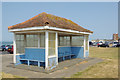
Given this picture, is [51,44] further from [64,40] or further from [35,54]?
[64,40]

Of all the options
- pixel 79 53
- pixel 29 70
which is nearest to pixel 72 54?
pixel 79 53

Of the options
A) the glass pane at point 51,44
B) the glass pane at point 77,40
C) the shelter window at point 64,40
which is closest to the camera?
the glass pane at point 51,44

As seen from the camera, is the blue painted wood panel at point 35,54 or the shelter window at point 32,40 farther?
the shelter window at point 32,40

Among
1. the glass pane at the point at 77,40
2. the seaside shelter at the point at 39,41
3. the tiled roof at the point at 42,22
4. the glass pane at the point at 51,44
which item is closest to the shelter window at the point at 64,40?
the glass pane at the point at 77,40

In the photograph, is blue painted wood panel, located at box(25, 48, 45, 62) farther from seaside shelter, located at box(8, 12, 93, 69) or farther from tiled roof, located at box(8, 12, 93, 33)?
tiled roof, located at box(8, 12, 93, 33)

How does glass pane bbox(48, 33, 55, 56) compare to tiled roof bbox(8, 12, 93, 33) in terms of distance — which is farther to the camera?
glass pane bbox(48, 33, 55, 56)

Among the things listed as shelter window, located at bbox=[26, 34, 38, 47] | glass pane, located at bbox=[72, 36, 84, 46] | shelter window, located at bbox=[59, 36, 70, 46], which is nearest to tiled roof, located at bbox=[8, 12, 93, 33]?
shelter window, located at bbox=[26, 34, 38, 47]

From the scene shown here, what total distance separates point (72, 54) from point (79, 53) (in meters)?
0.83

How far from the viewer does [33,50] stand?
9.68m

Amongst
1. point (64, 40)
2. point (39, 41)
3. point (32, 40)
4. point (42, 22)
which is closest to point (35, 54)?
point (39, 41)

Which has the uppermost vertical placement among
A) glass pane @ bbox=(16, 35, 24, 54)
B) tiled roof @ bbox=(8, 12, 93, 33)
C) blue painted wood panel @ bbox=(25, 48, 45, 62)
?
tiled roof @ bbox=(8, 12, 93, 33)

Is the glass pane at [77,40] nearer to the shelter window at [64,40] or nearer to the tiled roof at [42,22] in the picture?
the shelter window at [64,40]

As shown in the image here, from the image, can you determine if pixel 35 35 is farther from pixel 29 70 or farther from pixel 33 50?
pixel 29 70

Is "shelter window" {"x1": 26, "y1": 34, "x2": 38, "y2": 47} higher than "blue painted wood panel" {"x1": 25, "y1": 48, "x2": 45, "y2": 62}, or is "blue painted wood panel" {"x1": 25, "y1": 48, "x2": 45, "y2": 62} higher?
"shelter window" {"x1": 26, "y1": 34, "x2": 38, "y2": 47}
